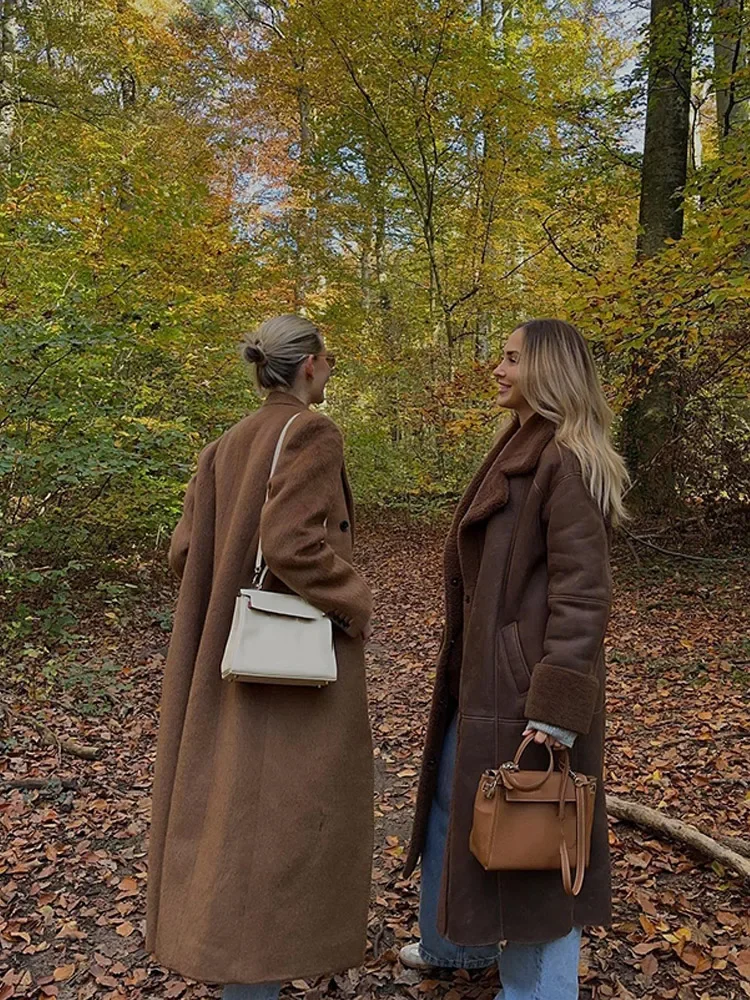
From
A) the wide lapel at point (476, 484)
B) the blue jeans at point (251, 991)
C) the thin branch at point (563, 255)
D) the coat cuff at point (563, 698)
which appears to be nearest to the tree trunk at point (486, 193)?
the thin branch at point (563, 255)

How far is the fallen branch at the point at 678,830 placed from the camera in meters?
3.04

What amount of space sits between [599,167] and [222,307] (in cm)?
502

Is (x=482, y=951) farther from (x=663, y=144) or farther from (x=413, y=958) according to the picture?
(x=663, y=144)

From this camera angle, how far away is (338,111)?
44.4 feet

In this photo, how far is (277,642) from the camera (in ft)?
6.67

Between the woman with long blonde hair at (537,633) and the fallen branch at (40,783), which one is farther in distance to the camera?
the fallen branch at (40,783)

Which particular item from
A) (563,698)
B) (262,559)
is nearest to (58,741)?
(262,559)

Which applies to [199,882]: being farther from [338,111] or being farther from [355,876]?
[338,111]

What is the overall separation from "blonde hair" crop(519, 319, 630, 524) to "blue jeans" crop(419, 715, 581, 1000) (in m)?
0.90

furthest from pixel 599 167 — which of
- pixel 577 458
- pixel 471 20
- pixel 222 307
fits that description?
pixel 577 458

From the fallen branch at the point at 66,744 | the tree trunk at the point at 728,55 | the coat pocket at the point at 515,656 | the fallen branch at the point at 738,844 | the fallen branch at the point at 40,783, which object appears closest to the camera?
the coat pocket at the point at 515,656

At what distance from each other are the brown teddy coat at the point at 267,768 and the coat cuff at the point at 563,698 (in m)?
0.55

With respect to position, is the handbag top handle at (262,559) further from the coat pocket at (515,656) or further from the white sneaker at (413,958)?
the white sneaker at (413,958)

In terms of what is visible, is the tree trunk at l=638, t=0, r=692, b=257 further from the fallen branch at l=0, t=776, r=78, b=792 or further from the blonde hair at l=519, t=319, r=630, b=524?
the fallen branch at l=0, t=776, r=78, b=792
